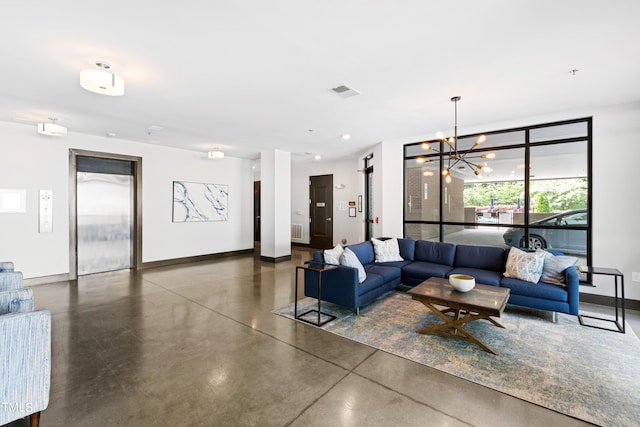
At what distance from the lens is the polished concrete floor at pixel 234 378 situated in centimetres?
204

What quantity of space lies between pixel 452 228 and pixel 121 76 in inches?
222

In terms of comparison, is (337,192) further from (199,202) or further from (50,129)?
(50,129)

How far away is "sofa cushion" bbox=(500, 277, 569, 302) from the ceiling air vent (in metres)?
3.16

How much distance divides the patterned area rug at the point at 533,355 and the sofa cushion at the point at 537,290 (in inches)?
12.3

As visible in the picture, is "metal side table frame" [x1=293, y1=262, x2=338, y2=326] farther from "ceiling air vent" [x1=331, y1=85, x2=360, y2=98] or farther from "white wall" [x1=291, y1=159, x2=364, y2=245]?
"white wall" [x1=291, y1=159, x2=364, y2=245]

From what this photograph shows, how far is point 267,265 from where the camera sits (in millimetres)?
7156

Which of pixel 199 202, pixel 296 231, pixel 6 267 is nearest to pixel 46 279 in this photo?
pixel 6 267

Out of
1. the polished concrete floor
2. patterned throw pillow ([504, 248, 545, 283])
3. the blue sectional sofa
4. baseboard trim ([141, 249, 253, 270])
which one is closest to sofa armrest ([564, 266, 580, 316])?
the blue sectional sofa

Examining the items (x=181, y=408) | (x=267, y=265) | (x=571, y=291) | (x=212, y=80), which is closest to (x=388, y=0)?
(x=212, y=80)

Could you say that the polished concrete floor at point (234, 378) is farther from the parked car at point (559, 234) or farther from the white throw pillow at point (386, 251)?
the white throw pillow at point (386, 251)

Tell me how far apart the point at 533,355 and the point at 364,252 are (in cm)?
264

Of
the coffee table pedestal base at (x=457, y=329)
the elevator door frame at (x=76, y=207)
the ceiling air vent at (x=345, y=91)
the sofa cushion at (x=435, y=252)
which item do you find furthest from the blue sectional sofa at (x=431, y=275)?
the elevator door frame at (x=76, y=207)

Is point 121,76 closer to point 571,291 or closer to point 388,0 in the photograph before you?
point 388,0

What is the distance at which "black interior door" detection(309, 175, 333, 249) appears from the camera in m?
9.41
